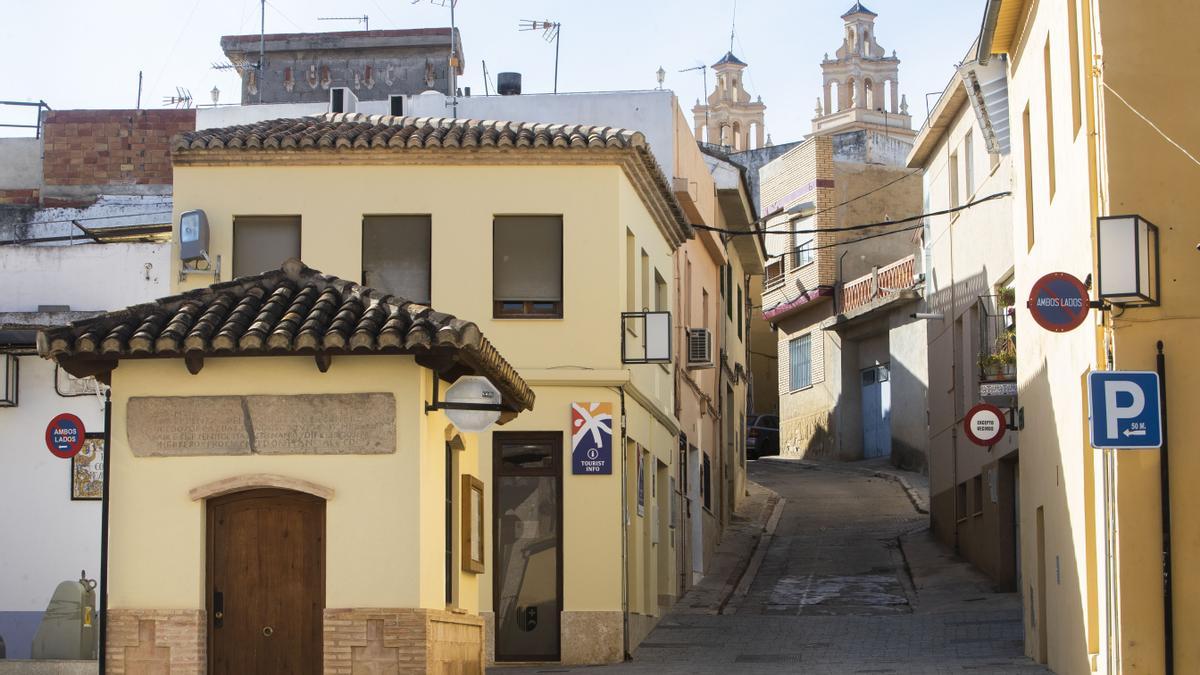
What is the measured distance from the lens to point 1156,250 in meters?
13.6

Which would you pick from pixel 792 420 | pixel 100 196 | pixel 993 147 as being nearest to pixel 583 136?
pixel 993 147

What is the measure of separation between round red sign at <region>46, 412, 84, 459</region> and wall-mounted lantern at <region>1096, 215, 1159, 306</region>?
34.8ft

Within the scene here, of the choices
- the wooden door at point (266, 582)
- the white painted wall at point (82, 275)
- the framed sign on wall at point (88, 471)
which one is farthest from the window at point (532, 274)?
the wooden door at point (266, 582)

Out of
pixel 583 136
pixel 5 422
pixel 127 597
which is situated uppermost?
pixel 583 136

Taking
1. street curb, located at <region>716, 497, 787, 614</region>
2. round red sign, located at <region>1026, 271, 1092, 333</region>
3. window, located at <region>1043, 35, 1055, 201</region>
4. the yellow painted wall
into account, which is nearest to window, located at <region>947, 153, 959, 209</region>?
street curb, located at <region>716, 497, 787, 614</region>

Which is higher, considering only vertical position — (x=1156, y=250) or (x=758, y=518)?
(x=1156, y=250)

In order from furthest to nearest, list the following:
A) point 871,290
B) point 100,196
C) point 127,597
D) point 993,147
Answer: point 871,290 < point 100,196 < point 993,147 < point 127,597

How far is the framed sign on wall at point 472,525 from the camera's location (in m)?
15.5

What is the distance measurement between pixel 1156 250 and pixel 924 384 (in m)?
28.2

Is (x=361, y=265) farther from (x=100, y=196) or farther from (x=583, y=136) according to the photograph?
(x=100, y=196)

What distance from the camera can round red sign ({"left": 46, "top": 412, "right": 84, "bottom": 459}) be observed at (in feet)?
58.9

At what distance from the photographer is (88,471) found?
23016 mm

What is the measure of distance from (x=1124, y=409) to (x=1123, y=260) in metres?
1.19

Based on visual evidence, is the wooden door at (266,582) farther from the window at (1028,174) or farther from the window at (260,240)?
the window at (1028,174)
